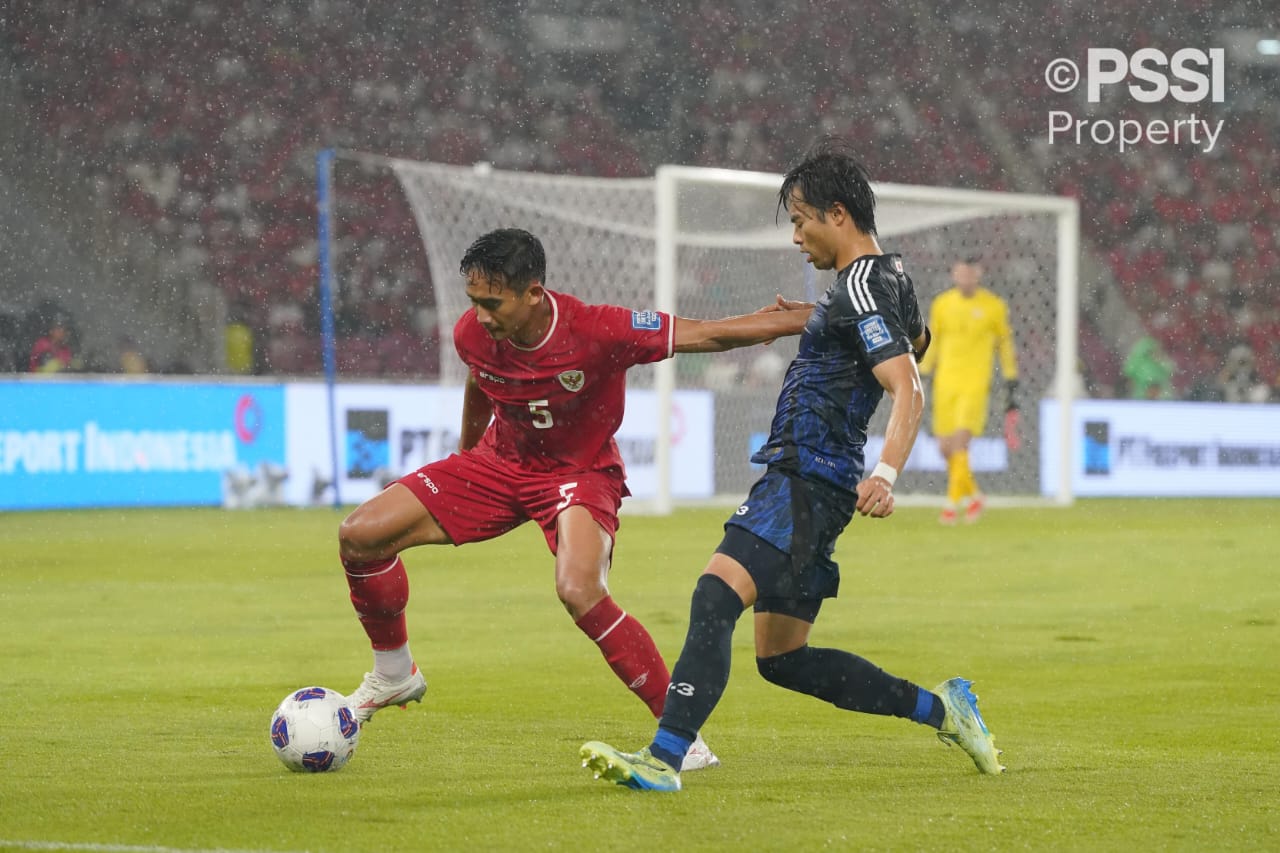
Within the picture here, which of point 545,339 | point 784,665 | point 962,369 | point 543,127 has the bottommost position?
point 784,665

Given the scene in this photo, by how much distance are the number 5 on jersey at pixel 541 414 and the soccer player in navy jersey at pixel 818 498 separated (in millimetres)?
774

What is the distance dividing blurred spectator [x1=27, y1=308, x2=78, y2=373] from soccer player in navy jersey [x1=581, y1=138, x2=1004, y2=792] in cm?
1431

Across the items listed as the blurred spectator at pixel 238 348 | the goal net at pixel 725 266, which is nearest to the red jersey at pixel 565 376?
the goal net at pixel 725 266

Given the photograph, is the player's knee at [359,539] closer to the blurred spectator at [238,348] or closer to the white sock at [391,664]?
the white sock at [391,664]

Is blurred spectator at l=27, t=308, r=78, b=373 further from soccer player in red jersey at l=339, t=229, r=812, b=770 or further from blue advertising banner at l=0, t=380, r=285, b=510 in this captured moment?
soccer player in red jersey at l=339, t=229, r=812, b=770

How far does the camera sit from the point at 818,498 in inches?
167

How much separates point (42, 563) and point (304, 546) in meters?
1.88

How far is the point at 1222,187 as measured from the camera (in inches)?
960

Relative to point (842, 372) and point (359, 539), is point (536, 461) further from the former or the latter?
point (842, 372)

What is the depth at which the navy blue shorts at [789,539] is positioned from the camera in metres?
4.18

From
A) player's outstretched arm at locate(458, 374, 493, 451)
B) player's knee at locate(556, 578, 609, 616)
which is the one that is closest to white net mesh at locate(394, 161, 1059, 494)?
player's outstretched arm at locate(458, 374, 493, 451)

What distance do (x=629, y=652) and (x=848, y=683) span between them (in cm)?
57

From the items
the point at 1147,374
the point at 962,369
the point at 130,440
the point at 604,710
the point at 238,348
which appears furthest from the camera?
the point at 1147,374

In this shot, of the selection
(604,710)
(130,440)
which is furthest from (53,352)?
(604,710)
